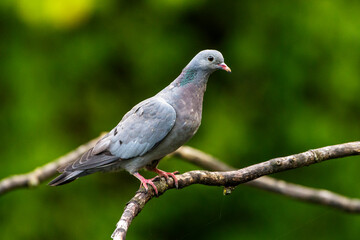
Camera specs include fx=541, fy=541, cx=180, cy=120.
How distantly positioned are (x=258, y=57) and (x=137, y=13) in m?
1.41

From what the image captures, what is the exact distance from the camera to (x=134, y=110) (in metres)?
3.73

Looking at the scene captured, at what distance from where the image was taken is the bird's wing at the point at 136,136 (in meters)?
3.54

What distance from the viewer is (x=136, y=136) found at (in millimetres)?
3615

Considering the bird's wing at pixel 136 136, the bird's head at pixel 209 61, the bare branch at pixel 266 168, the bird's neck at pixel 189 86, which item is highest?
the bird's head at pixel 209 61

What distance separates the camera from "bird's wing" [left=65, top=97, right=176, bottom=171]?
3.54 meters

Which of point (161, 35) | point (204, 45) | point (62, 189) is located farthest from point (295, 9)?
point (62, 189)

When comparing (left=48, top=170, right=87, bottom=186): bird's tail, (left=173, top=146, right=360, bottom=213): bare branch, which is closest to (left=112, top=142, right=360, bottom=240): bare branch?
(left=48, top=170, right=87, bottom=186): bird's tail

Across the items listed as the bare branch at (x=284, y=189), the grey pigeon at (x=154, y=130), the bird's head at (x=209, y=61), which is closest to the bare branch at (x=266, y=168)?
the grey pigeon at (x=154, y=130)

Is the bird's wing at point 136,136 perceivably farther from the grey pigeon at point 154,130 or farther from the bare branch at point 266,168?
the bare branch at point 266,168

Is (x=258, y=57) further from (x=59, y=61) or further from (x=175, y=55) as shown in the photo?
(x=59, y=61)

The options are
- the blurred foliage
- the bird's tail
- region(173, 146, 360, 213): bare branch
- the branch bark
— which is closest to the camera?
the branch bark

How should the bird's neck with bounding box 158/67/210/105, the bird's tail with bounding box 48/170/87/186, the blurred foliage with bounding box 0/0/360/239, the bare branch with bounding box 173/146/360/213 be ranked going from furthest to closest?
the blurred foliage with bounding box 0/0/360/239 < the bare branch with bounding box 173/146/360/213 < the bird's neck with bounding box 158/67/210/105 < the bird's tail with bounding box 48/170/87/186

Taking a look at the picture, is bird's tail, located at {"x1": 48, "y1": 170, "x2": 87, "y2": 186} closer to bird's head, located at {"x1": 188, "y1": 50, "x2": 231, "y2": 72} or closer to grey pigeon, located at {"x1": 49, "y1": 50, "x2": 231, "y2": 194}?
grey pigeon, located at {"x1": 49, "y1": 50, "x2": 231, "y2": 194}

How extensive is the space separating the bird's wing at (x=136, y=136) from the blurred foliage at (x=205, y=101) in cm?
208
